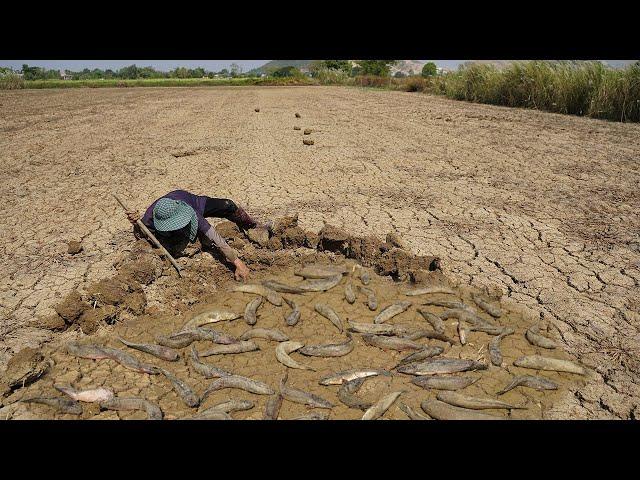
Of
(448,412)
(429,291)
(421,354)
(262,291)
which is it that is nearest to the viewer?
(448,412)

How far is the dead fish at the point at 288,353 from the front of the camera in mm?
3314

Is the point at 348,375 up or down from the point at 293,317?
down

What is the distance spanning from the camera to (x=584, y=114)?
13211 mm

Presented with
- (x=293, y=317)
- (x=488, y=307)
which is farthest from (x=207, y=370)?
(x=488, y=307)

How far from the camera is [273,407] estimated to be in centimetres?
288

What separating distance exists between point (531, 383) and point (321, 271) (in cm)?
227

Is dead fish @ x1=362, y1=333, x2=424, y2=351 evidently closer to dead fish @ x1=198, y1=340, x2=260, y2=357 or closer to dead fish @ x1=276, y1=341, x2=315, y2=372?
dead fish @ x1=276, y1=341, x2=315, y2=372

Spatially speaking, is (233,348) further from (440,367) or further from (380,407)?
(440,367)

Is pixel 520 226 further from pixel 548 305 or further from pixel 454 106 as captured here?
pixel 454 106

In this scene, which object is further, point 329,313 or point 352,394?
point 329,313

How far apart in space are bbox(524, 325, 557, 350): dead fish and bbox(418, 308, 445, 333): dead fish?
727 mm

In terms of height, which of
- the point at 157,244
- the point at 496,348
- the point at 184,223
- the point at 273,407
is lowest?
the point at 273,407
